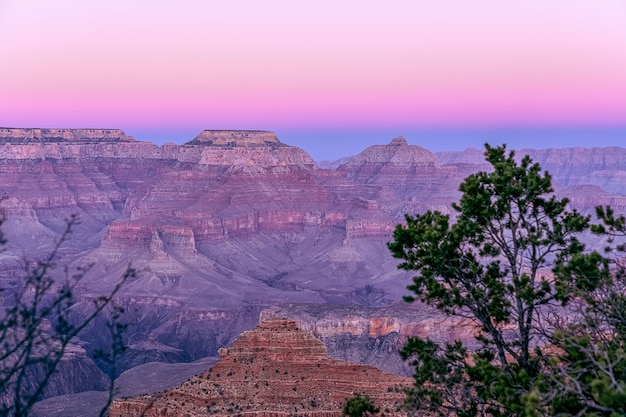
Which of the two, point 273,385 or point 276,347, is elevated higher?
point 276,347

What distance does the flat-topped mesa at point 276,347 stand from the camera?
189ft

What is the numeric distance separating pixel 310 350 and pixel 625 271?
117 ft

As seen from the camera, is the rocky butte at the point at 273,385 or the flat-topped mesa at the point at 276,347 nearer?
the rocky butte at the point at 273,385

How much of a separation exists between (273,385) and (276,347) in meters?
6.17

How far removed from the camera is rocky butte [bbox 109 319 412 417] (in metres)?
48.7

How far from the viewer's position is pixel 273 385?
52.4 meters

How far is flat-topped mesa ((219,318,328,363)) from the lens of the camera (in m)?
57.8

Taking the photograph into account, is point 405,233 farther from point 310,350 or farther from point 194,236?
point 194,236

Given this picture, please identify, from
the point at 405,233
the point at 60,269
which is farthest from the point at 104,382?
the point at 405,233

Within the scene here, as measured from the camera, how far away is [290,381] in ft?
175

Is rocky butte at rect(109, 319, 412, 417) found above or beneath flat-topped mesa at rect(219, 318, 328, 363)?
beneath

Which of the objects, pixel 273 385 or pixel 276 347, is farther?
pixel 276 347

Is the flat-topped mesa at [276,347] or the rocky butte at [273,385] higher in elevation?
the flat-topped mesa at [276,347]

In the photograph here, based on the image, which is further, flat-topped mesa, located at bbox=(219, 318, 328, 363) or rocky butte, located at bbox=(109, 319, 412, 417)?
flat-topped mesa, located at bbox=(219, 318, 328, 363)
